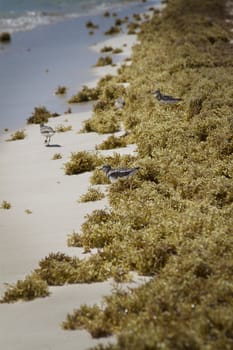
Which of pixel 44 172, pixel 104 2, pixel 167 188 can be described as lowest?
pixel 104 2

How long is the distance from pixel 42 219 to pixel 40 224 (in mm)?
217

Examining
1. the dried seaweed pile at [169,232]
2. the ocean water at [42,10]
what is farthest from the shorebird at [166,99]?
the ocean water at [42,10]

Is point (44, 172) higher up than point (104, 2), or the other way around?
point (44, 172)

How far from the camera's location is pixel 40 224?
11352mm

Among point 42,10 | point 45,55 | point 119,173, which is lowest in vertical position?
point 42,10

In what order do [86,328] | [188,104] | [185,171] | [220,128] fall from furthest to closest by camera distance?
[188,104] < [220,128] < [185,171] < [86,328]

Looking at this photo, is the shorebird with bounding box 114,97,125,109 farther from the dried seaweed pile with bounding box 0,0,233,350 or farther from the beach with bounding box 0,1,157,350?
the beach with bounding box 0,1,157,350

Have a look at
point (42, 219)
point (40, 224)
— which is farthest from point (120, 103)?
point (40, 224)

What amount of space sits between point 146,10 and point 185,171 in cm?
4383

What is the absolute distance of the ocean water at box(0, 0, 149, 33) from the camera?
157ft

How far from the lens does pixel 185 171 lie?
12336 millimetres

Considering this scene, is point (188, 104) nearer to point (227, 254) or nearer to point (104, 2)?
point (227, 254)

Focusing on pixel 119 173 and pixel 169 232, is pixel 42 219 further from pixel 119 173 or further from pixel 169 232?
pixel 169 232

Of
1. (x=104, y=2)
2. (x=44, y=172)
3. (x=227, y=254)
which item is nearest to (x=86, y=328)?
(x=227, y=254)
